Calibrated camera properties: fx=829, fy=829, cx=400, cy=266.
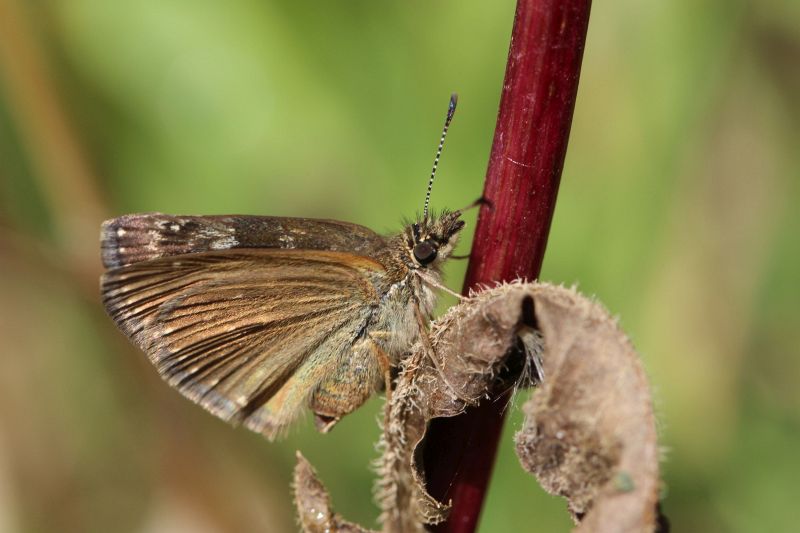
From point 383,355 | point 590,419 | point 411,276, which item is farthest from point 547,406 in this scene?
point 411,276

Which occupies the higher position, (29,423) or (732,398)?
(732,398)

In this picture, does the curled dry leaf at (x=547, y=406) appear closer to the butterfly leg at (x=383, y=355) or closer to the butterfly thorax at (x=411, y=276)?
the butterfly leg at (x=383, y=355)

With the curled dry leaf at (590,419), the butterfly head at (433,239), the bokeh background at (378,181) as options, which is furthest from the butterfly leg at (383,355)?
the bokeh background at (378,181)

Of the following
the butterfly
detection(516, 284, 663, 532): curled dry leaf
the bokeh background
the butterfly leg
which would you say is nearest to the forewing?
the butterfly

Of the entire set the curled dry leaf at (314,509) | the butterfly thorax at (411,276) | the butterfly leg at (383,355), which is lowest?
the curled dry leaf at (314,509)

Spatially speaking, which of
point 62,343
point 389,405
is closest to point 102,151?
point 62,343

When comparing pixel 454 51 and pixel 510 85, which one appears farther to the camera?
pixel 454 51

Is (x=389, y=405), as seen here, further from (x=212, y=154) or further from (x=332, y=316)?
(x=212, y=154)
